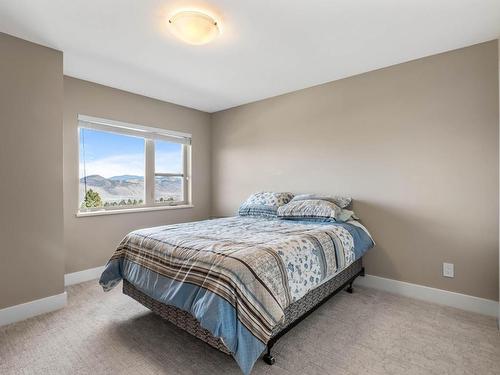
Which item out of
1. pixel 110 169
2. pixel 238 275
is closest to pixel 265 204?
pixel 238 275

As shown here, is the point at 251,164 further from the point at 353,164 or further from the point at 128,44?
the point at 128,44

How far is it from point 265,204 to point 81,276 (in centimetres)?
234

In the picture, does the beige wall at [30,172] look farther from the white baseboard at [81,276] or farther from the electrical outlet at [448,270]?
the electrical outlet at [448,270]

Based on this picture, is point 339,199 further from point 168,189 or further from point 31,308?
point 31,308

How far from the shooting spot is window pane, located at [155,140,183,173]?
4.03 metres

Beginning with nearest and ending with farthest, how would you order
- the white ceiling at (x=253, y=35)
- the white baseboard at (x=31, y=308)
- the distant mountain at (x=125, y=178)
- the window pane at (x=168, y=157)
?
the white ceiling at (x=253, y=35), the white baseboard at (x=31, y=308), the distant mountain at (x=125, y=178), the window pane at (x=168, y=157)

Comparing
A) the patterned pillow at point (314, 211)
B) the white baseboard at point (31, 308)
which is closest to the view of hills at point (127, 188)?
the white baseboard at point (31, 308)

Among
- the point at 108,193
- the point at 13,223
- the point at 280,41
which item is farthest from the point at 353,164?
the point at 13,223

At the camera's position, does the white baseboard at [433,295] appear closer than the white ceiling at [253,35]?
No

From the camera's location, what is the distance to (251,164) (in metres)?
4.15

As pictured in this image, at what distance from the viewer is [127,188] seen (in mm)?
3725

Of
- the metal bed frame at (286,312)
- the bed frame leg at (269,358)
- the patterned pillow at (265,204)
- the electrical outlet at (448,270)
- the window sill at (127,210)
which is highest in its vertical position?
the patterned pillow at (265,204)

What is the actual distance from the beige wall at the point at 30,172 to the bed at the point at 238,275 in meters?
0.65

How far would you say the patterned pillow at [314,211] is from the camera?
109 inches
